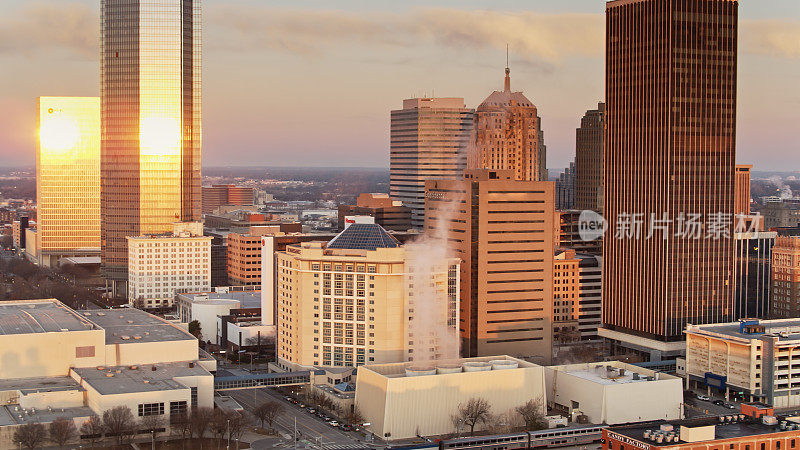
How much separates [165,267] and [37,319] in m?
46.6

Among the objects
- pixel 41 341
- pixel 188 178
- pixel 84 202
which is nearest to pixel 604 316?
pixel 41 341

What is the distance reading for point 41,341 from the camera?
285 ft

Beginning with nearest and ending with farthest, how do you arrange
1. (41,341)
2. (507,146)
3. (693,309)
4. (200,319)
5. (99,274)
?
(41,341), (693,309), (200,319), (507,146), (99,274)

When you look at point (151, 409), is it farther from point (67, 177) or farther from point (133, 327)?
point (67, 177)

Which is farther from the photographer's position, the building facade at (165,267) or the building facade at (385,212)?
the building facade at (385,212)

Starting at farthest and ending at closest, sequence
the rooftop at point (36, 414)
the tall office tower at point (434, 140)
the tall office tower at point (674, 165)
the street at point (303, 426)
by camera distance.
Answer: the tall office tower at point (434, 140)
the tall office tower at point (674, 165)
the street at point (303, 426)
the rooftop at point (36, 414)

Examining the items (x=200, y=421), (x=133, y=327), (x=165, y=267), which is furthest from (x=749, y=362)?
(x=165, y=267)

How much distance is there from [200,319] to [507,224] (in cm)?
3541

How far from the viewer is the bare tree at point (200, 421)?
7800 cm

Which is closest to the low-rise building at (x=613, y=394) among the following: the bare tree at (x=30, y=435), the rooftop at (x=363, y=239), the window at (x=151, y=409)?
the rooftop at (x=363, y=239)

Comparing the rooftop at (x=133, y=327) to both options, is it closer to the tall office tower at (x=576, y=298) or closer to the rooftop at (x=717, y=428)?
the tall office tower at (x=576, y=298)

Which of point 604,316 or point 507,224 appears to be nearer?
point 507,224

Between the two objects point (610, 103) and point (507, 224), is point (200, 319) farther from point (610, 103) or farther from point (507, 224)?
point (610, 103)

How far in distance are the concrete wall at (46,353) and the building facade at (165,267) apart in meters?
51.1
